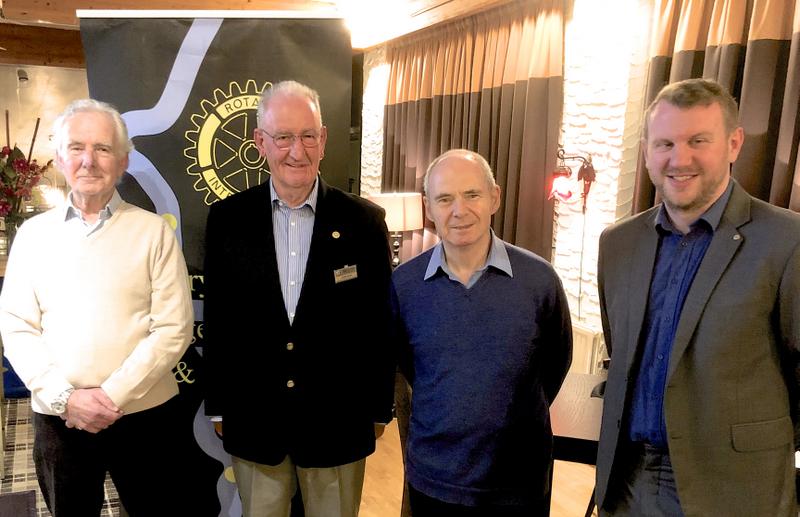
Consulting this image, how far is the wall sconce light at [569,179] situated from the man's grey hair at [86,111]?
8.63 ft

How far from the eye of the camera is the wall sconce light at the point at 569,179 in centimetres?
359

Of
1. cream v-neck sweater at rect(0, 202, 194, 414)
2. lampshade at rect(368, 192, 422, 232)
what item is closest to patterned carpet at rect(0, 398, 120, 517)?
cream v-neck sweater at rect(0, 202, 194, 414)

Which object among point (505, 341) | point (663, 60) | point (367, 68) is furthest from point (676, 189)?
point (367, 68)

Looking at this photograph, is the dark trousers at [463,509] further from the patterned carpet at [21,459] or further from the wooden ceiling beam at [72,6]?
the wooden ceiling beam at [72,6]

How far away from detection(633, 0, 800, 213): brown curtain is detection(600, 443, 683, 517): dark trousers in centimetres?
152

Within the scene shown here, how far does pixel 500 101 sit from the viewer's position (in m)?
4.33

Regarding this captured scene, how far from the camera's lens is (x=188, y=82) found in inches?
82.9

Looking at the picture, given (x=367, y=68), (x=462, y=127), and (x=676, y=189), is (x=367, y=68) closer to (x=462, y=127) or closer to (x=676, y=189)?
(x=462, y=127)

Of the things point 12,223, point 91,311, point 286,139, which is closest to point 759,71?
point 286,139

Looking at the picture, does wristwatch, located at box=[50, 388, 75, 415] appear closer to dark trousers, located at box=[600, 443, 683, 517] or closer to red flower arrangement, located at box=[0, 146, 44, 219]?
dark trousers, located at box=[600, 443, 683, 517]

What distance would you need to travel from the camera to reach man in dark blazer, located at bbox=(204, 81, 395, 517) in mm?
1714

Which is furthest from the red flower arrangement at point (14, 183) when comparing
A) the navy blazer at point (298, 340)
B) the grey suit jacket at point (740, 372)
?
the grey suit jacket at point (740, 372)

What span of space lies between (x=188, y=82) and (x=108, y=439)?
1224 millimetres

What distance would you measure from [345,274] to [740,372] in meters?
1.04
